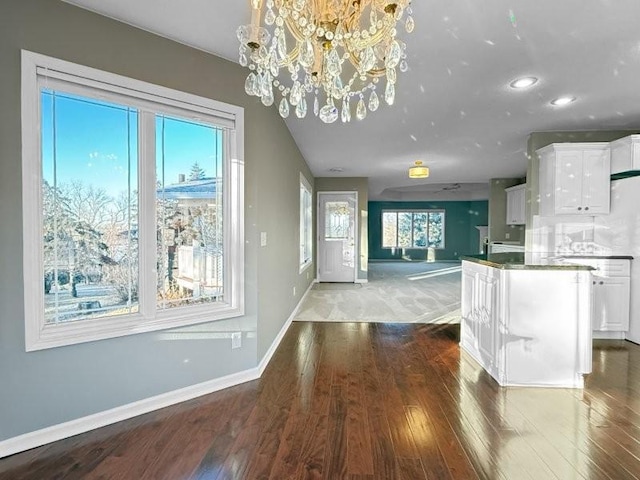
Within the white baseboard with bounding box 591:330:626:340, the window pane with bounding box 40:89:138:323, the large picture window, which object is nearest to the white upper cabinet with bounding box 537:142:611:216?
the white baseboard with bounding box 591:330:626:340

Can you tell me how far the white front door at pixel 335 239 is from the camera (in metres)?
7.72

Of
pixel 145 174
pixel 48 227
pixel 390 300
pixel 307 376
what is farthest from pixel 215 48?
pixel 390 300

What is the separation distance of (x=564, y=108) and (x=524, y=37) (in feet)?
5.39

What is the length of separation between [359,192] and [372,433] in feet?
20.0

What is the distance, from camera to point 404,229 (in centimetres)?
1296

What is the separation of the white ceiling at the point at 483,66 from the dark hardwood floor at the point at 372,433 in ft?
7.77

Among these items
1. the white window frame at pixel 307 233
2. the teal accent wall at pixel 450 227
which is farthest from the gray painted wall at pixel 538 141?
the teal accent wall at pixel 450 227

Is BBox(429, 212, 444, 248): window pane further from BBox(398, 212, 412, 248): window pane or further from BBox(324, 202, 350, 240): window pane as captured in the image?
BBox(324, 202, 350, 240): window pane

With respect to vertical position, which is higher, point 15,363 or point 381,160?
point 381,160

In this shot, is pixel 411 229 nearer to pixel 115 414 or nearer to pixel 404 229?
pixel 404 229

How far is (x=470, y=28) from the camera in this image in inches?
79.7

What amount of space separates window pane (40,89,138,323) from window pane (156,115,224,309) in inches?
7.3

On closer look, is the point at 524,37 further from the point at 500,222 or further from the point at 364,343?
the point at 500,222

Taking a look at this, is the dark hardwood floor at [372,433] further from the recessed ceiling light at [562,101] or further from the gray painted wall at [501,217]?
the gray painted wall at [501,217]
